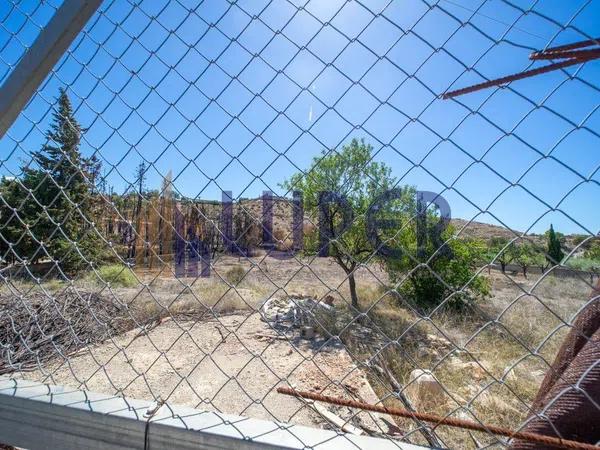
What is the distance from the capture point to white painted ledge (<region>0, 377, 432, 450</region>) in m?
0.69

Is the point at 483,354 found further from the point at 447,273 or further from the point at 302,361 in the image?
the point at 302,361

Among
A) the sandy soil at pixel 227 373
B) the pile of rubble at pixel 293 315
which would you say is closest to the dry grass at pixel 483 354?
the sandy soil at pixel 227 373

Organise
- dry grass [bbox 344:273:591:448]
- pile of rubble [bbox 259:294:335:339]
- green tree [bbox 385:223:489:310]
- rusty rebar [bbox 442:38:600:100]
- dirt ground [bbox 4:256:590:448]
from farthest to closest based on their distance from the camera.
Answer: green tree [bbox 385:223:489:310]
pile of rubble [bbox 259:294:335:339]
dry grass [bbox 344:273:591:448]
dirt ground [bbox 4:256:590:448]
rusty rebar [bbox 442:38:600:100]

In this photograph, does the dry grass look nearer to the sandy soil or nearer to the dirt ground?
the dirt ground

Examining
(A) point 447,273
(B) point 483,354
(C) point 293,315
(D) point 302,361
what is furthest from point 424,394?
(A) point 447,273

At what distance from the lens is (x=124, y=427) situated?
777mm

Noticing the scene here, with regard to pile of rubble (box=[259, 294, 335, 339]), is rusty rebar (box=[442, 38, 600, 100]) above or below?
above

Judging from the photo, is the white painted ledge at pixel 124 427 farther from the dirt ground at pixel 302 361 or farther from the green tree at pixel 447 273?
the green tree at pixel 447 273

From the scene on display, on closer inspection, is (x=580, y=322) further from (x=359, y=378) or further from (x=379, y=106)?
(x=359, y=378)

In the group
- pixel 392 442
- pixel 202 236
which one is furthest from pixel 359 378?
pixel 202 236

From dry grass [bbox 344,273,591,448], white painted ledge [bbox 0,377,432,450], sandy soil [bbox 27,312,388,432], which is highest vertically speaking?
dry grass [bbox 344,273,591,448]

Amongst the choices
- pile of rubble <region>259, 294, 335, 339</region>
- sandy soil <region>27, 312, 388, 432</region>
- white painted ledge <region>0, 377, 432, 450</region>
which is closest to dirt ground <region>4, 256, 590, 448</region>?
sandy soil <region>27, 312, 388, 432</region>

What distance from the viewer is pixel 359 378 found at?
3.59 metres

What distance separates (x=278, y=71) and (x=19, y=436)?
3.88 feet
